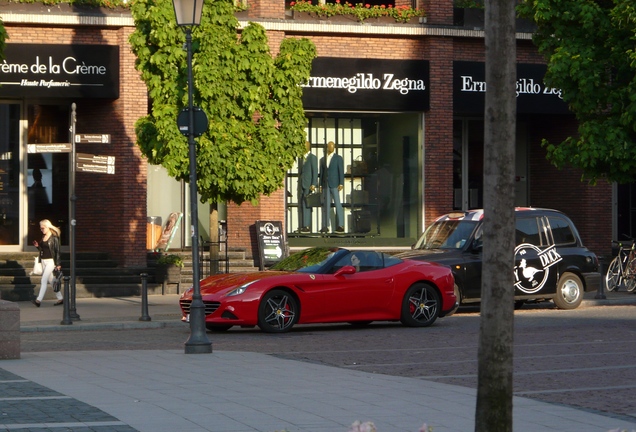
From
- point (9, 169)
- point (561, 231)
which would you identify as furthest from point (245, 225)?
point (561, 231)

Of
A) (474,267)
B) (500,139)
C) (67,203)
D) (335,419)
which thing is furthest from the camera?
(67,203)

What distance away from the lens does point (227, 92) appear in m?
22.9

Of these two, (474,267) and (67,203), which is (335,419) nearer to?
(474,267)

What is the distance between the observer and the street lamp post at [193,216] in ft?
49.4

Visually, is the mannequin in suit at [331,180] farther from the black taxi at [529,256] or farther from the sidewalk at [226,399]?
the sidewalk at [226,399]

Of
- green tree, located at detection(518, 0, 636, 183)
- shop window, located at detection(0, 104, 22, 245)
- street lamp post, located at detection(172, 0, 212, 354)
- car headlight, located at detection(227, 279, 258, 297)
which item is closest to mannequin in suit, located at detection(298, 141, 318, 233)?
shop window, located at detection(0, 104, 22, 245)

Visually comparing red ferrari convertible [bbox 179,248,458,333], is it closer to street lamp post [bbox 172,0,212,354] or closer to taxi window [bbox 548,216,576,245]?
street lamp post [bbox 172,0,212,354]

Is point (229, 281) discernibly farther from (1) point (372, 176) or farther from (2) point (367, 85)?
(1) point (372, 176)

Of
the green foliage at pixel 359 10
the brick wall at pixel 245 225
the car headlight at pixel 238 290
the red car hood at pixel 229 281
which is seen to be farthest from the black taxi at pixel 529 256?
the green foliage at pixel 359 10

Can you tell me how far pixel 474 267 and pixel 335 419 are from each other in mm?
13042

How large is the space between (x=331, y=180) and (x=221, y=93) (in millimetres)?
8044

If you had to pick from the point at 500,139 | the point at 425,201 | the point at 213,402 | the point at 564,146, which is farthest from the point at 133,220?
the point at 500,139

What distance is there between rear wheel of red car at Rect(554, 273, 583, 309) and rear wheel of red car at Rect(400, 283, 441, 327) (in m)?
4.35

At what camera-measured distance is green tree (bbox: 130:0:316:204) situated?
2250 centimetres
